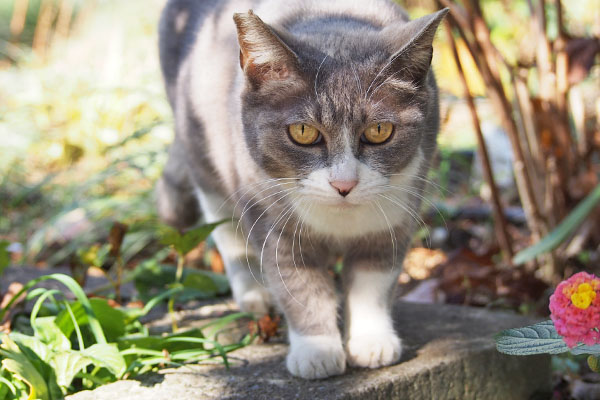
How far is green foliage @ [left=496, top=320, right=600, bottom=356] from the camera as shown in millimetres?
1197

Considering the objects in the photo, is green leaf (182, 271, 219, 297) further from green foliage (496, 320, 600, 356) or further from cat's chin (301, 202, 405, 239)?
green foliage (496, 320, 600, 356)

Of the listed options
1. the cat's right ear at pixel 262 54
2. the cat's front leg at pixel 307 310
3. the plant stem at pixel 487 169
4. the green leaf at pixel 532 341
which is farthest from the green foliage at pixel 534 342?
the plant stem at pixel 487 169

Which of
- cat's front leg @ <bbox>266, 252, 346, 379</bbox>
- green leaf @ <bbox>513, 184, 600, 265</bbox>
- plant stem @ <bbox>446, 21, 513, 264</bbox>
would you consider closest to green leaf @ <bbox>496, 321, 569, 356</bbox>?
green leaf @ <bbox>513, 184, 600, 265</bbox>

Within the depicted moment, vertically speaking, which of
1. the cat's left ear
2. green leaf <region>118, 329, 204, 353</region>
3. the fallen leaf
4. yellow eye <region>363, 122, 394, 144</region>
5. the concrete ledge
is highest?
the cat's left ear

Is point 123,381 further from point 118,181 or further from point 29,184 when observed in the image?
point 29,184

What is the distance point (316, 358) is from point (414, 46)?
77 centimetres

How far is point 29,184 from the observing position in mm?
4301

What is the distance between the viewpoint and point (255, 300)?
212 cm

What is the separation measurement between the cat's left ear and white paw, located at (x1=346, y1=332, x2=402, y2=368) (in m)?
0.65

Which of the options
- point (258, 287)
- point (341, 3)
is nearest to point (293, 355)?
point (258, 287)

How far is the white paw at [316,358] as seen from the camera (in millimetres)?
1598

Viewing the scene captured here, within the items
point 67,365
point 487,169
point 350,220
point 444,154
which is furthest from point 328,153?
point 444,154

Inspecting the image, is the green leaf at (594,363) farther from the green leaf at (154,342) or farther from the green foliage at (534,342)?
the green leaf at (154,342)

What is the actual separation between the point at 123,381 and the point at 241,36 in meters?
0.85
